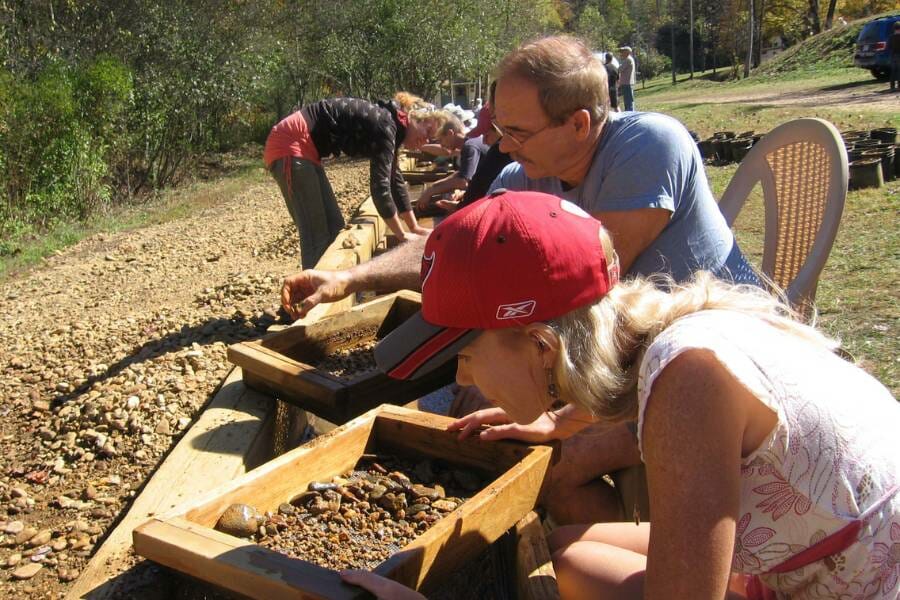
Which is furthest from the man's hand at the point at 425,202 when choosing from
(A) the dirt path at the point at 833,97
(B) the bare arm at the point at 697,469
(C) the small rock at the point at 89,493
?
(A) the dirt path at the point at 833,97

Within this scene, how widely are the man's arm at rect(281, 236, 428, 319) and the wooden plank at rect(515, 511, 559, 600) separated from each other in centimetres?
116

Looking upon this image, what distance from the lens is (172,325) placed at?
5.39m

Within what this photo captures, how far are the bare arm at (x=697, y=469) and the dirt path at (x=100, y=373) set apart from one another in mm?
2049

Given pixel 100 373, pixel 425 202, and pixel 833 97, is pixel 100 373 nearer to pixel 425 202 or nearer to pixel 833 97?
pixel 425 202

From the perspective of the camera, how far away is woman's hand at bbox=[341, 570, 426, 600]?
1645mm

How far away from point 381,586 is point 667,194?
4.89 feet

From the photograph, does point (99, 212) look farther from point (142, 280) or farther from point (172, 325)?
point (172, 325)

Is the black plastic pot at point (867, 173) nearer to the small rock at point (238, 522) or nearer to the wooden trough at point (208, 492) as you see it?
the wooden trough at point (208, 492)

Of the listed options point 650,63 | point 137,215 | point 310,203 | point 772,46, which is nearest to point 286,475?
point 310,203

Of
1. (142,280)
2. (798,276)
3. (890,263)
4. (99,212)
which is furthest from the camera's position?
(99,212)

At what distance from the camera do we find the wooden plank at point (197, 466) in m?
2.29

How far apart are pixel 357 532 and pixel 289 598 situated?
505 millimetres

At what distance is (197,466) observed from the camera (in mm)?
2906

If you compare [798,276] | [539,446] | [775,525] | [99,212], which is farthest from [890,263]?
[99,212]
